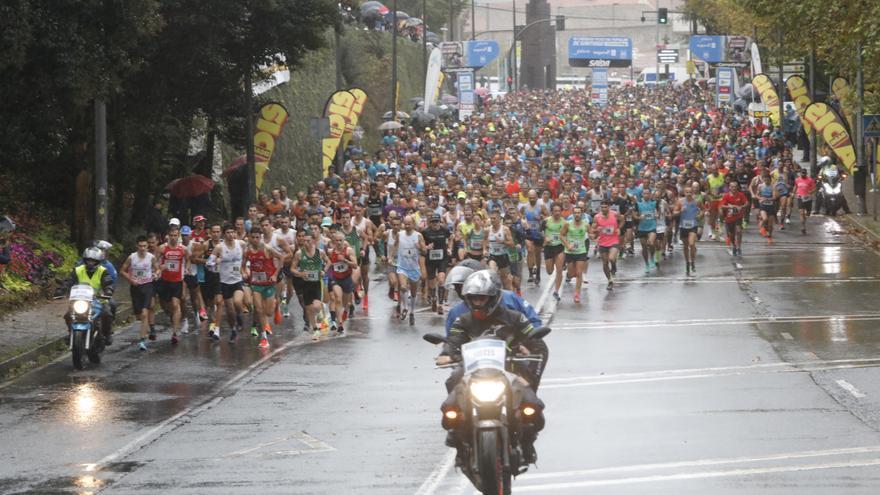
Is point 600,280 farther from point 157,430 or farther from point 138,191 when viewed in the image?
point 157,430

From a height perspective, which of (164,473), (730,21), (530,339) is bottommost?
(164,473)

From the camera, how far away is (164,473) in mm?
12164

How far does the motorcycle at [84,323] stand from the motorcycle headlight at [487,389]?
9.90 metres

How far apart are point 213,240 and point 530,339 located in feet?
41.3

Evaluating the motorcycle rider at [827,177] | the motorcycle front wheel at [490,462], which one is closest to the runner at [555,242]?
the motorcycle front wheel at [490,462]

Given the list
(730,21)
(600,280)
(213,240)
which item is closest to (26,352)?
(213,240)

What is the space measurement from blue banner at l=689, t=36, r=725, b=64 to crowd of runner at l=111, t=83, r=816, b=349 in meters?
23.6

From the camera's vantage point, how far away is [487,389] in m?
9.77

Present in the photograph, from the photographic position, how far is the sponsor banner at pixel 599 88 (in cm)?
9847

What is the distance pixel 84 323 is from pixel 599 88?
83.0m

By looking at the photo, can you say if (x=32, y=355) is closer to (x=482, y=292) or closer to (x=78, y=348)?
(x=78, y=348)

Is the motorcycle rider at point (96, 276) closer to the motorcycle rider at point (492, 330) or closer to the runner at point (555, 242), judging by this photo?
the runner at point (555, 242)

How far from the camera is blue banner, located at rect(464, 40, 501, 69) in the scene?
9294 centimetres

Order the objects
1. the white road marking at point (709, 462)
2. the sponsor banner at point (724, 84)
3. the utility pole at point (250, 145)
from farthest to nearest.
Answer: the sponsor banner at point (724, 84) < the utility pole at point (250, 145) < the white road marking at point (709, 462)
